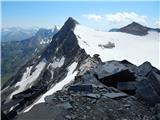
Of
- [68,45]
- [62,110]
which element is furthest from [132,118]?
[68,45]

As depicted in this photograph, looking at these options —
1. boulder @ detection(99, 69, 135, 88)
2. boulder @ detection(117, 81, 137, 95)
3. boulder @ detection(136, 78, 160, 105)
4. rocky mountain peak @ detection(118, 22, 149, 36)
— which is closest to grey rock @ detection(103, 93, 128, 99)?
boulder @ detection(136, 78, 160, 105)

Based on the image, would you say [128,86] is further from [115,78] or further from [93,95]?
[93,95]

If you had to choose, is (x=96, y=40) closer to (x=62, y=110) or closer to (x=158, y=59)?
(x=158, y=59)

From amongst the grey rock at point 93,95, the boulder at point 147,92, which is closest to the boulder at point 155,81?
the boulder at point 147,92

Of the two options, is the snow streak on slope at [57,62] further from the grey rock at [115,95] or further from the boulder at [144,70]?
the grey rock at [115,95]

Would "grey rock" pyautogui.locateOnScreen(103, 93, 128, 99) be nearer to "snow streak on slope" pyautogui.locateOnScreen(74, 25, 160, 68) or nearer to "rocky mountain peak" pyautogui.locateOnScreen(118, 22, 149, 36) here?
"snow streak on slope" pyautogui.locateOnScreen(74, 25, 160, 68)

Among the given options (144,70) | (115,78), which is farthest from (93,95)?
(144,70)
